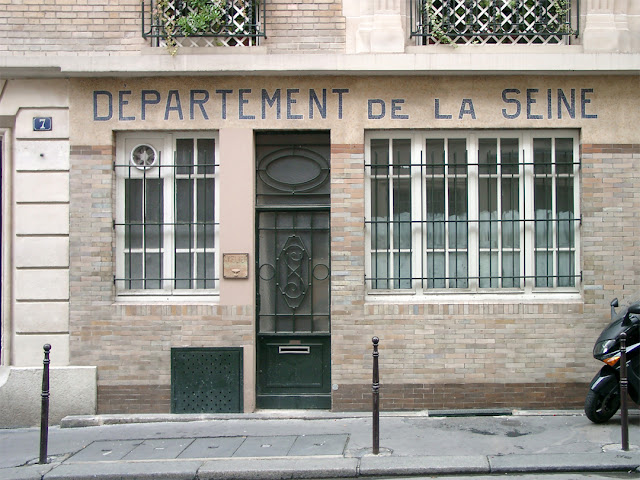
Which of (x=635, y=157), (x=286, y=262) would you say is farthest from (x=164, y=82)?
(x=635, y=157)

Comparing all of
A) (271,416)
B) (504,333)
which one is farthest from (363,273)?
(271,416)

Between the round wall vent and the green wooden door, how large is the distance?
4.47 feet


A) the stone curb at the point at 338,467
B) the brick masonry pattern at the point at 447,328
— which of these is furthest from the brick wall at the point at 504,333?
the stone curb at the point at 338,467

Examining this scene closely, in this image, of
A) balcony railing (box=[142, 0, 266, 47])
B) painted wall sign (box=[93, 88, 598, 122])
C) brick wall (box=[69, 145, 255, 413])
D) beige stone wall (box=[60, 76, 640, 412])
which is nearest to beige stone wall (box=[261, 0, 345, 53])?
balcony railing (box=[142, 0, 266, 47])

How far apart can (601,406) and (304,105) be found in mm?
5001

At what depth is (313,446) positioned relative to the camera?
27.3 ft

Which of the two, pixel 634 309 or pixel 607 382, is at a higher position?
pixel 634 309

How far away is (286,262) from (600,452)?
14.5ft

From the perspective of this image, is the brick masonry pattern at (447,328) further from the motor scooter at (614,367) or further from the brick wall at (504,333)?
the motor scooter at (614,367)

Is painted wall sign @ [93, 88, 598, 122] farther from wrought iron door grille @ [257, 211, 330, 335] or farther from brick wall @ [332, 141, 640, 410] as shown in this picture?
wrought iron door grille @ [257, 211, 330, 335]

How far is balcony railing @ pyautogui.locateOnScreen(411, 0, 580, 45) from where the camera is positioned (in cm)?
998

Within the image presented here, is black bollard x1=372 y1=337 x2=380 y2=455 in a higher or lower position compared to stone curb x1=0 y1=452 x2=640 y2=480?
higher

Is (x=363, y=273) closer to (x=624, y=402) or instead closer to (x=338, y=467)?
(x=338, y=467)

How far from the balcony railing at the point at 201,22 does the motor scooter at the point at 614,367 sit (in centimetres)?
541
